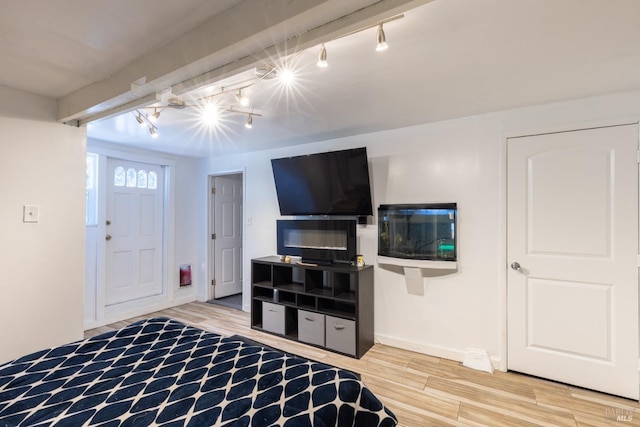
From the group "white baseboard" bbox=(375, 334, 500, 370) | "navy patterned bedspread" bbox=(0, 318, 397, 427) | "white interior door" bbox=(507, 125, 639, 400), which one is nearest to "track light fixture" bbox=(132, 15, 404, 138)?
"navy patterned bedspread" bbox=(0, 318, 397, 427)

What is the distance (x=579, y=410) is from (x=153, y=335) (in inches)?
114

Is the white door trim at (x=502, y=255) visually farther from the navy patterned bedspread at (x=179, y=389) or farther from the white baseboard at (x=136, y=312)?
the white baseboard at (x=136, y=312)

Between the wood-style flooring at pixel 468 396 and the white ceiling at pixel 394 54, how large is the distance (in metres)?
2.25

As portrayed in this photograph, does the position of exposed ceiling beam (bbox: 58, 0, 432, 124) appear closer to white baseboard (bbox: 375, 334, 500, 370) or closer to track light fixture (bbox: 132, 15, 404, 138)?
track light fixture (bbox: 132, 15, 404, 138)

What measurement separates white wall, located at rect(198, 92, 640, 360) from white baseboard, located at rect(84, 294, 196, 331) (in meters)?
3.01

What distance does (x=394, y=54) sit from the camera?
5.45ft

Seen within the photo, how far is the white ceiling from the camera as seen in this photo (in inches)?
51.2

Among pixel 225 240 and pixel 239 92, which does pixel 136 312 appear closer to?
pixel 225 240

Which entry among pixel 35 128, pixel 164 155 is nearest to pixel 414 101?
pixel 35 128

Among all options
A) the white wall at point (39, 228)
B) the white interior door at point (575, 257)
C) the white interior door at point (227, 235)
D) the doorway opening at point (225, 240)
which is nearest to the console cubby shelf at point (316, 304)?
the doorway opening at point (225, 240)

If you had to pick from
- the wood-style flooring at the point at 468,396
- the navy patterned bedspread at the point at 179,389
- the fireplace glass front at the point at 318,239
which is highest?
the fireplace glass front at the point at 318,239

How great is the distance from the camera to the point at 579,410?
2070 mm

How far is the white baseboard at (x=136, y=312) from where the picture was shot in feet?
11.8

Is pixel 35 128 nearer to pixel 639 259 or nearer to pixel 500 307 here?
pixel 500 307
